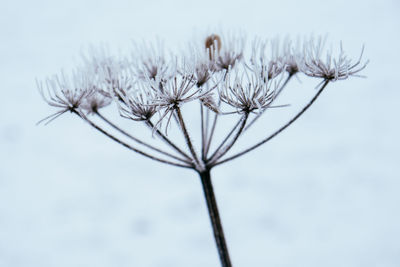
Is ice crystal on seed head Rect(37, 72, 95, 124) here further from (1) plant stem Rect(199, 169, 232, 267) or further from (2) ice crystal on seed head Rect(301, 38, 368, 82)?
(2) ice crystal on seed head Rect(301, 38, 368, 82)

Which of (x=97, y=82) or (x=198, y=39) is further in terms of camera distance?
(x=198, y=39)

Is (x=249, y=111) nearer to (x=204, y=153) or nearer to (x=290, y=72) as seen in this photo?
(x=204, y=153)

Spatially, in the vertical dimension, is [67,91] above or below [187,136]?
above

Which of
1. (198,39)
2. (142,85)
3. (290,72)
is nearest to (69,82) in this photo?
(142,85)

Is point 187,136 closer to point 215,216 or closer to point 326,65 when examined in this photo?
point 215,216

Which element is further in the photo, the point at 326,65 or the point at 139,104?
the point at 326,65

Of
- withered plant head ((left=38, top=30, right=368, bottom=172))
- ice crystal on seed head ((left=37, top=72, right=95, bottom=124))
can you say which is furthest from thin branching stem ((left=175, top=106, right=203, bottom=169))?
ice crystal on seed head ((left=37, top=72, right=95, bottom=124))

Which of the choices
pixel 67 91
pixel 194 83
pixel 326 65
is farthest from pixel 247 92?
pixel 67 91

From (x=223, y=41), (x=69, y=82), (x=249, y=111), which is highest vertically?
(x=223, y=41)
